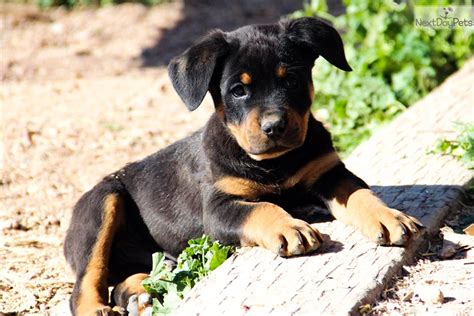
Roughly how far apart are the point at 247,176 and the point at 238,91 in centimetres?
46

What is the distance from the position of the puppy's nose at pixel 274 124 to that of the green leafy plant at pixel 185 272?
2.15 feet

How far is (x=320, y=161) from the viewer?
474 centimetres

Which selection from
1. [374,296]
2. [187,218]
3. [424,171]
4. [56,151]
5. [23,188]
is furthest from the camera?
[56,151]

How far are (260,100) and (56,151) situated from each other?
3839mm

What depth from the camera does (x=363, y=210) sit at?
441cm

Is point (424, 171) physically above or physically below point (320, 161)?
below

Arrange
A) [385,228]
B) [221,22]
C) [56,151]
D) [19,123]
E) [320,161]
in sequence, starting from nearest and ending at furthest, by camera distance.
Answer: [385,228] → [320,161] → [56,151] → [19,123] → [221,22]

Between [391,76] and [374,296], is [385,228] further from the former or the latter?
[391,76]

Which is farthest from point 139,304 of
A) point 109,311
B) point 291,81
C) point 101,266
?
point 291,81

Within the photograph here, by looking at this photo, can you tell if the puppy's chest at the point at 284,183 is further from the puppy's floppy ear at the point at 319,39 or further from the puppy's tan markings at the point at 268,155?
the puppy's floppy ear at the point at 319,39

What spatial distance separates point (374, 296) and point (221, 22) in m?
9.06

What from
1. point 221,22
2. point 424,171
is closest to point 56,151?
point 424,171

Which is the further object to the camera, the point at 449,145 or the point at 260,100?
the point at 449,145

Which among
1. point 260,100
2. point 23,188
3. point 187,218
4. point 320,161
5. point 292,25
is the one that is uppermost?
point 292,25
